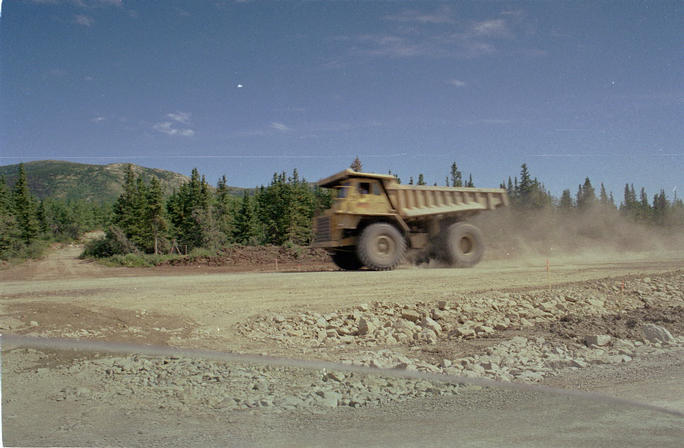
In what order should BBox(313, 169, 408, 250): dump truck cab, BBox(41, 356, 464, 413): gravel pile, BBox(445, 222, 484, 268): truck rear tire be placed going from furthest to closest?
BBox(445, 222, 484, 268): truck rear tire, BBox(313, 169, 408, 250): dump truck cab, BBox(41, 356, 464, 413): gravel pile

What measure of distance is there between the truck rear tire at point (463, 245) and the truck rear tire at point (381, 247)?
2004mm

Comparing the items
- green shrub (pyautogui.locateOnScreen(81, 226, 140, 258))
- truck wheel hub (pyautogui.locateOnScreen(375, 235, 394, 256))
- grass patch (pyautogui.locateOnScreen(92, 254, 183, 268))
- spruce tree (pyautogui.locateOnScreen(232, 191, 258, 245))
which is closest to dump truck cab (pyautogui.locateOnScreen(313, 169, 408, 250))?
truck wheel hub (pyautogui.locateOnScreen(375, 235, 394, 256))

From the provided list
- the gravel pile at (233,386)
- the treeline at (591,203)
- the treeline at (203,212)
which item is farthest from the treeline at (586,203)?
the treeline at (203,212)

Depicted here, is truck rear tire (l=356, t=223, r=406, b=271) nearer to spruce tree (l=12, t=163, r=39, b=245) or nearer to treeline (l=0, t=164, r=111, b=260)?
treeline (l=0, t=164, r=111, b=260)

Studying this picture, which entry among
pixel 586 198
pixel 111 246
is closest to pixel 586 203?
pixel 586 198

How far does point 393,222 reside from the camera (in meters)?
15.5

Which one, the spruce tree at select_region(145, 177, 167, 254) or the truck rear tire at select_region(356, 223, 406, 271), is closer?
the truck rear tire at select_region(356, 223, 406, 271)

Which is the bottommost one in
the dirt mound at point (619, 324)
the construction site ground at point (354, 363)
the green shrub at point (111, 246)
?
the dirt mound at point (619, 324)

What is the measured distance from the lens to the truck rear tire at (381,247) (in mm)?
14250

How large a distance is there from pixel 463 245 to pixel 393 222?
3.03 metres

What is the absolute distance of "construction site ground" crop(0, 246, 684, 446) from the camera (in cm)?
269

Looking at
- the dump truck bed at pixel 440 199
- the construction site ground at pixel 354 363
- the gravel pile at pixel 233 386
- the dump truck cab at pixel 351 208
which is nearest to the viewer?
the construction site ground at pixel 354 363

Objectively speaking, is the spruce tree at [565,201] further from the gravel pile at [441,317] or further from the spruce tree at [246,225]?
the spruce tree at [246,225]

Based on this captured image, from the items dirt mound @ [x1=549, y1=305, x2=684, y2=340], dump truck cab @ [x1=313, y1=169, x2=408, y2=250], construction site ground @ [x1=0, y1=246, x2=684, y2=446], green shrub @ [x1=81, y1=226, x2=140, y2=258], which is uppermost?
dump truck cab @ [x1=313, y1=169, x2=408, y2=250]
